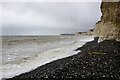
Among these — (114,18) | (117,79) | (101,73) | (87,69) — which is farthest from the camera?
(114,18)

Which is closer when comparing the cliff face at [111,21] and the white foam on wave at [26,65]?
the white foam on wave at [26,65]

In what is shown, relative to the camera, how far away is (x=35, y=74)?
12719mm

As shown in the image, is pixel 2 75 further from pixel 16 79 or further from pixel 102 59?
pixel 102 59

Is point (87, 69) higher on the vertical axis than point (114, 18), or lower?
lower

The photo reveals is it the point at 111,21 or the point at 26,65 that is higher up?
the point at 111,21

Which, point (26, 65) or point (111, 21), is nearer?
point (26, 65)

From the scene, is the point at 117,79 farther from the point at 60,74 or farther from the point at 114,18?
the point at 114,18

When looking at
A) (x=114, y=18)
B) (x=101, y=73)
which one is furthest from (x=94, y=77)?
(x=114, y=18)

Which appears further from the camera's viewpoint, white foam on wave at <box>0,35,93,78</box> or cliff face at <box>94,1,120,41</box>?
cliff face at <box>94,1,120,41</box>

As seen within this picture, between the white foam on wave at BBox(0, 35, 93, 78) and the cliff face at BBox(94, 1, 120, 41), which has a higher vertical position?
the cliff face at BBox(94, 1, 120, 41)

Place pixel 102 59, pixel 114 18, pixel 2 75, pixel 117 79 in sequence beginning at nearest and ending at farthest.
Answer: pixel 117 79
pixel 2 75
pixel 102 59
pixel 114 18

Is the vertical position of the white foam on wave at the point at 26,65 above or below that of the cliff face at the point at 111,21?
below

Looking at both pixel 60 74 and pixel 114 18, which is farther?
pixel 114 18

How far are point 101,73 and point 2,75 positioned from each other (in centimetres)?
502
